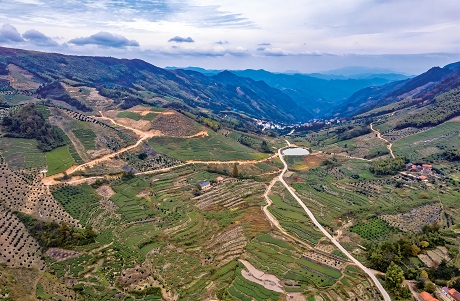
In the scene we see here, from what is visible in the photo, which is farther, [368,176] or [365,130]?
[365,130]

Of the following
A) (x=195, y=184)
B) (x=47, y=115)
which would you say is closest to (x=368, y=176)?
(x=195, y=184)

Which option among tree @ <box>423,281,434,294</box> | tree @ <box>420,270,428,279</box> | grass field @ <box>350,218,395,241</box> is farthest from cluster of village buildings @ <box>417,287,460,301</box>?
grass field @ <box>350,218,395,241</box>

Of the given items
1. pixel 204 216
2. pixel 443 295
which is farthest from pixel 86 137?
pixel 443 295

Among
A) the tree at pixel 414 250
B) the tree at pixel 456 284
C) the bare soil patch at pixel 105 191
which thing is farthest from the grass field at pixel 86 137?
the tree at pixel 456 284

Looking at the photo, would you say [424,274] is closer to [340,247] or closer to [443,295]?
[443,295]

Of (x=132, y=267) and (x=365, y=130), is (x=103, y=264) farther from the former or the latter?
(x=365, y=130)

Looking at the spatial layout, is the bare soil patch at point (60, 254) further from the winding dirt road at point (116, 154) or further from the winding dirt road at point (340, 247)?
the winding dirt road at point (340, 247)
